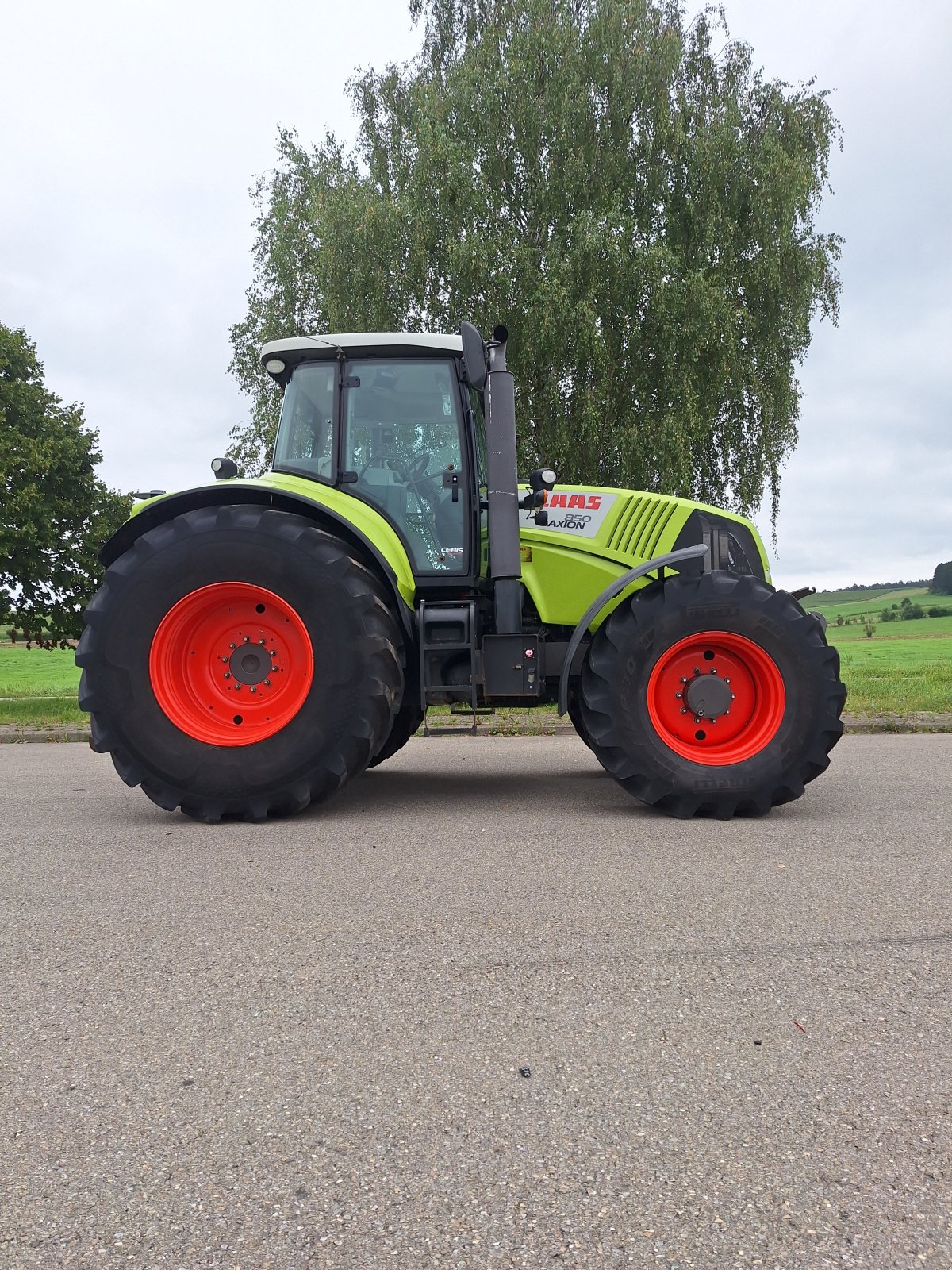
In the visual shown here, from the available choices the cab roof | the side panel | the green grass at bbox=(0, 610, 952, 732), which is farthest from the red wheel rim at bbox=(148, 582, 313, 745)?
the green grass at bbox=(0, 610, 952, 732)

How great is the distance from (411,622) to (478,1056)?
3362 millimetres

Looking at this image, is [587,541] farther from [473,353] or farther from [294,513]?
[294,513]

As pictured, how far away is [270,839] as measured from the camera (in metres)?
4.50

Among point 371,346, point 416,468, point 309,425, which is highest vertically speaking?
point 371,346

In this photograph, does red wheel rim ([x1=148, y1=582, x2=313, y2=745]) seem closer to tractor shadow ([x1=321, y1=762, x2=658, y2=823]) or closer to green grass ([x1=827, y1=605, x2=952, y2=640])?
tractor shadow ([x1=321, y1=762, x2=658, y2=823])

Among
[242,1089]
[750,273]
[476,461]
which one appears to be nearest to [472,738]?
[476,461]

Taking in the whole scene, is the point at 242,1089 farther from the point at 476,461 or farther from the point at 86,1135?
the point at 476,461

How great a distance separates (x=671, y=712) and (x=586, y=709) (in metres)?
0.48

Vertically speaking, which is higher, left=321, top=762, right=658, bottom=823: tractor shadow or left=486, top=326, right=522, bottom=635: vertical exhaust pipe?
left=486, top=326, right=522, bottom=635: vertical exhaust pipe

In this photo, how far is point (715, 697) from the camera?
5078 millimetres

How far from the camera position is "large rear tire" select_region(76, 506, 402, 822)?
16.1 ft

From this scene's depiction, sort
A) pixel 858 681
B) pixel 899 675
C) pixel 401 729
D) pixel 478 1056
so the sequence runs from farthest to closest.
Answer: pixel 899 675 < pixel 858 681 < pixel 401 729 < pixel 478 1056

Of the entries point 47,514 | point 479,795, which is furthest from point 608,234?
point 479,795

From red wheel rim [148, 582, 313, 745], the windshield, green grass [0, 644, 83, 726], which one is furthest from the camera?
green grass [0, 644, 83, 726]
